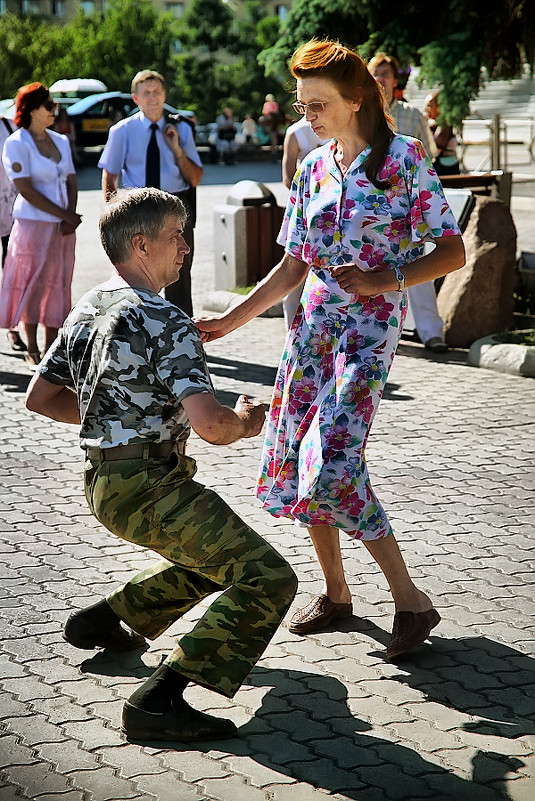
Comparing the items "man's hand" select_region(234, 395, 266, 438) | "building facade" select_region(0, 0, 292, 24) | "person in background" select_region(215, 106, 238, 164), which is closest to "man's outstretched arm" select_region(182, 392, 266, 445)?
"man's hand" select_region(234, 395, 266, 438)

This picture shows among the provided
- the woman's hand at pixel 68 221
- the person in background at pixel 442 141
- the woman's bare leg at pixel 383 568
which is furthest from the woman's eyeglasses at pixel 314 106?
the person in background at pixel 442 141

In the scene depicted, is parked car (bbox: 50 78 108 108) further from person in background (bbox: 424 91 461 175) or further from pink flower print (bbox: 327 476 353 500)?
pink flower print (bbox: 327 476 353 500)

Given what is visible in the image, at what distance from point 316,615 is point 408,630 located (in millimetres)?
406

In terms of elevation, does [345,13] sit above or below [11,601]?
above

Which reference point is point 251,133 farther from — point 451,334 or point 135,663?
point 135,663

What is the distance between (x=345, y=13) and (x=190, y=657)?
372 inches

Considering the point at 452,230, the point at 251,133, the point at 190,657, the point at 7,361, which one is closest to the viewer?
the point at 190,657

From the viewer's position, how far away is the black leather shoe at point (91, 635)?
4027 millimetres

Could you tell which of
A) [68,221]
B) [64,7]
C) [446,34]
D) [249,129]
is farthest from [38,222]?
[64,7]

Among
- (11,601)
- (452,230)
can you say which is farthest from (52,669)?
(452,230)

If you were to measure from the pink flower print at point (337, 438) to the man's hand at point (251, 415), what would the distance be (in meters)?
0.57

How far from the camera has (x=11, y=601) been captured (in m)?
4.58

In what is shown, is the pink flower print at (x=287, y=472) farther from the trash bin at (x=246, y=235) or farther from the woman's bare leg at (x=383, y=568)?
the trash bin at (x=246, y=235)

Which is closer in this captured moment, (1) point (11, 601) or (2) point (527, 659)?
(2) point (527, 659)
